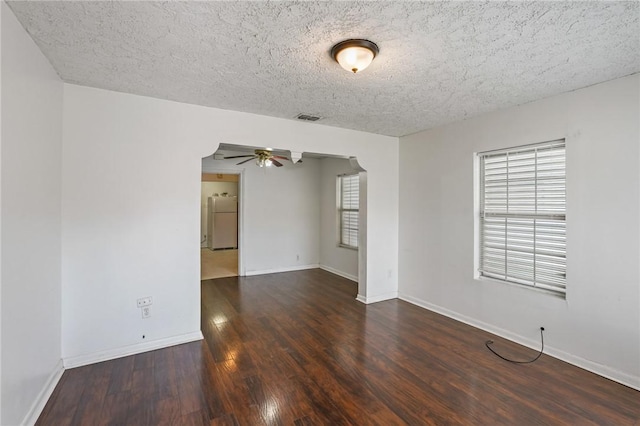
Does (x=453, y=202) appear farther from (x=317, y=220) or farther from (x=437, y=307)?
(x=317, y=220)

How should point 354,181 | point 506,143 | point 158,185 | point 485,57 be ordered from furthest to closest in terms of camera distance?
point 354,181 → point 506,143 → point 158,185 → point 485,57

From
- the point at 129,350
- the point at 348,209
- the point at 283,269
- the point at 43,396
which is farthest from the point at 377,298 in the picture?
the point at 43,396

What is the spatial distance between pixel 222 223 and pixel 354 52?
28.1 feet

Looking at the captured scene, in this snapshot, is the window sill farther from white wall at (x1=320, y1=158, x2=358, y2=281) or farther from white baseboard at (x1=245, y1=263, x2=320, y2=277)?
white baseboard at (x1=245, y1=263, x2=320, y2=277)

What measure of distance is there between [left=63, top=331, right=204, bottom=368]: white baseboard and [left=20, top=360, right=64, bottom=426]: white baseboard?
10cm

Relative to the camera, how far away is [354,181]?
5.82 metres

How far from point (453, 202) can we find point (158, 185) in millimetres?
3423

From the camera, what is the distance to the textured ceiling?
1622mm

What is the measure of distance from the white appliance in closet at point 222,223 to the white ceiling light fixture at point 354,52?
27.4 ft

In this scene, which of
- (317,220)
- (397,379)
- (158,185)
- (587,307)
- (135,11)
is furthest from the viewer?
(317,220)

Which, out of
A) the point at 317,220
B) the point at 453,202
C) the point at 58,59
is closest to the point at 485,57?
the point at 453,202

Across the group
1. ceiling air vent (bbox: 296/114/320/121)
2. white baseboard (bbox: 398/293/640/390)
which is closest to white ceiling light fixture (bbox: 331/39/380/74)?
ceiling air vent (bbox: 296/114/320/121)

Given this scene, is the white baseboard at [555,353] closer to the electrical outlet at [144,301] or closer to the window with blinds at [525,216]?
the window with blinds at [525,216]

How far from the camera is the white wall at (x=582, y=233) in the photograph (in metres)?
2.40
